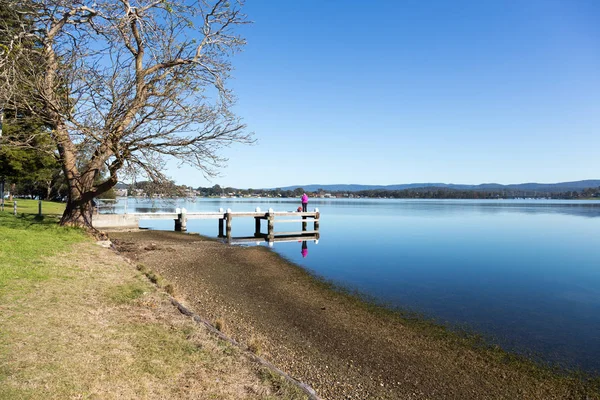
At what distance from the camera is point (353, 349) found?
7.16 m

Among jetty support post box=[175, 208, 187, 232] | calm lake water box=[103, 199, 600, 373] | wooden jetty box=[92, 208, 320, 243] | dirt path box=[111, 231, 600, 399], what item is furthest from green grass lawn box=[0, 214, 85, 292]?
jetty support post box=[175, 208, 187, 232]

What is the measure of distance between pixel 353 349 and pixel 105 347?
13.6 ft

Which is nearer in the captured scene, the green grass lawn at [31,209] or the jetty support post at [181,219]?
the green grass lawn at [31,209]

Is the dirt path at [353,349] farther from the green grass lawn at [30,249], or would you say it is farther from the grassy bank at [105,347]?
the green grass lawn at [30,249]

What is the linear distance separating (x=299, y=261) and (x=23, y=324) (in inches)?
553

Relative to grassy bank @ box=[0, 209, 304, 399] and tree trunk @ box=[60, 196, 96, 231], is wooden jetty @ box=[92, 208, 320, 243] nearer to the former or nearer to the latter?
tree trunk @ box=[60, 196, 96, 231]

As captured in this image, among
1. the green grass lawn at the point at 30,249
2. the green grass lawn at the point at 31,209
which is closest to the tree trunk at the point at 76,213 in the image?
the green grass lawn at the point at 30,249

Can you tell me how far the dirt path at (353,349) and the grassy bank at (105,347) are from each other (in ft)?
3.97

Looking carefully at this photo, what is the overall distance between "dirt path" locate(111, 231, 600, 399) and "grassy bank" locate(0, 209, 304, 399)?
1211mm

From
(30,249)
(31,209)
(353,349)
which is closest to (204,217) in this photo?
(31,209)

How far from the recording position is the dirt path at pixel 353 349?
233 inches

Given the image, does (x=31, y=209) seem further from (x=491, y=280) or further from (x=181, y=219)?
(x=491, y=280)

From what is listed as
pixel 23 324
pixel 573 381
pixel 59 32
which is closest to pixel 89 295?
pixel 23 324

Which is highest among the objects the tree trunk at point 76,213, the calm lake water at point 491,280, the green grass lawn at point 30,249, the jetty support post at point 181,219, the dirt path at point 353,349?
the tree trunk at point 76,213
